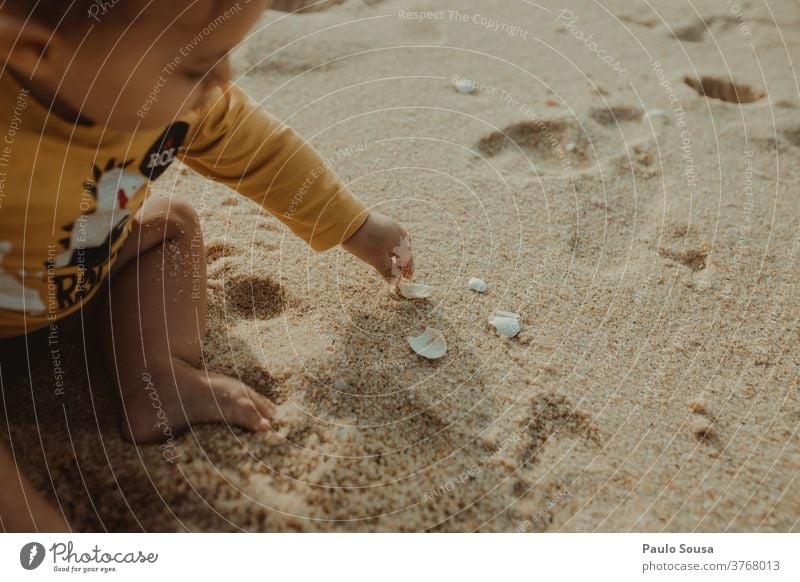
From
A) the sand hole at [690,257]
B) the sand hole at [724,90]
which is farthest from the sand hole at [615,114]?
the sand hole at [690,257]

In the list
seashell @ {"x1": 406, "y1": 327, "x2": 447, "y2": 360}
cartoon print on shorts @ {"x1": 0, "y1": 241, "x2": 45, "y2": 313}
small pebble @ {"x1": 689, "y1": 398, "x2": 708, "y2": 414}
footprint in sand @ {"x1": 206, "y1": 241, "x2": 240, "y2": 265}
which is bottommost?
small pebble @ {"x1": 689, "y1": 398, "x2": 708, "y2": 414}

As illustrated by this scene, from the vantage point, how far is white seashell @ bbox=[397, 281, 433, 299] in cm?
101

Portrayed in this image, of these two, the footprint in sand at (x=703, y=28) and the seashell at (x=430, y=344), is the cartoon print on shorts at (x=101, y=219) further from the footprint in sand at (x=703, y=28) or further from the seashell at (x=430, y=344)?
the footprint in sand at (x=703, y=28)

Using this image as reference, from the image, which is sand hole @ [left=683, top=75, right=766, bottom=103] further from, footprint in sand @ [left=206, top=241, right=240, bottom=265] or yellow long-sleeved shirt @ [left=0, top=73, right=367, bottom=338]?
footprint in sand @ [left=206, top=241, right=240, bottom=265]

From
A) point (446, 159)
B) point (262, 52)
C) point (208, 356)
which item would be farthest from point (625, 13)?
point (208, 356)

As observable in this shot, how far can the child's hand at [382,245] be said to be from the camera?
0.96 metres

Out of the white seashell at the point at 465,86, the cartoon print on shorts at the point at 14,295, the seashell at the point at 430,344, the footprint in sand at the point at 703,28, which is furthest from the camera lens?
the footprint in sand at the point at 703,28

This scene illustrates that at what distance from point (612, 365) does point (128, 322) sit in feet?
2.37

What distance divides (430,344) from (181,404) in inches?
14.8

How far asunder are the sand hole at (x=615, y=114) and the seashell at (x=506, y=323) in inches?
A: 25.2

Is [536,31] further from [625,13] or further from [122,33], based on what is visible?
[122,33]

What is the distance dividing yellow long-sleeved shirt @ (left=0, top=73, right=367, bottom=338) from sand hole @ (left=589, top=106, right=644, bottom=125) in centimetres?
73

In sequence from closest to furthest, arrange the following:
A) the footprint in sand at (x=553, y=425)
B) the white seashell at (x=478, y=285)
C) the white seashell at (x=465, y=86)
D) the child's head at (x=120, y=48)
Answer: the child's head at (x=120, y=48) < the footprint in sand at (x=553, y=425) < the white seashell at (x=478, y=285) < the white seashell at (x=465, y=86)

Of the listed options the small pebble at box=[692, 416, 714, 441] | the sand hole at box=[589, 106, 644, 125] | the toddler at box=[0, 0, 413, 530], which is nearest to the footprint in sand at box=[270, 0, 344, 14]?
the sand hole at box=[589, 106, 644, 125]
